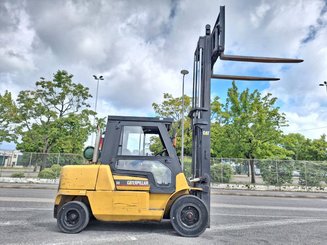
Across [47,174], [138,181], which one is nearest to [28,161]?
Result: [47,174]

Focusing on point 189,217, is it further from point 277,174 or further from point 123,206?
point 277,174

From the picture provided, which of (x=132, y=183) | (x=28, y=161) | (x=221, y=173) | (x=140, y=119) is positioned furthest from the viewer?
(x=221, y=173)

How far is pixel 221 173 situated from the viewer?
2020 centimetres

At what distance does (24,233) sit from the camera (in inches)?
193

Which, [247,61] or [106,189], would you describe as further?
[247,61]

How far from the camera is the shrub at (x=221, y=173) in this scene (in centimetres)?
2012

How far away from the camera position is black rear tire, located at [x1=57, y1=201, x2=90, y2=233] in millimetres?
5023

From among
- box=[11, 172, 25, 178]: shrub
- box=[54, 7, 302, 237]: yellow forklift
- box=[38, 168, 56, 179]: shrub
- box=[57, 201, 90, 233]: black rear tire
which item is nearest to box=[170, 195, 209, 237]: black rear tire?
box=[54, 7, 302, 237]: yellow forklift

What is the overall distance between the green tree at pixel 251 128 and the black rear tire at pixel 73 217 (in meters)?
19.8

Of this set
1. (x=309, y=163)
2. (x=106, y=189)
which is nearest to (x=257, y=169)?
(x=309, y=163)

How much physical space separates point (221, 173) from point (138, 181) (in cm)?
1637

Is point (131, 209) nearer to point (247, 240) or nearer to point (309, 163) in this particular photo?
point (247, 240)

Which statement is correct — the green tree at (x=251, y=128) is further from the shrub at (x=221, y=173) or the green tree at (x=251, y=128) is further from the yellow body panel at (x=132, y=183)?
the yellow body panel at (x=132, y=183)

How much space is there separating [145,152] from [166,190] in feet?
3.09
